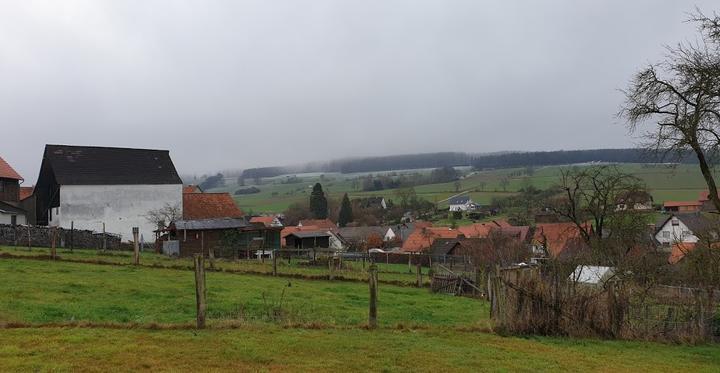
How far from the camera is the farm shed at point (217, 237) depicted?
150ft

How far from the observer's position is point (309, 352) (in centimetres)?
1079

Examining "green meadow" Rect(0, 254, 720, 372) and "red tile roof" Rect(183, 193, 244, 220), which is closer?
"green meadow" Rect(0, 254, 720, 372)

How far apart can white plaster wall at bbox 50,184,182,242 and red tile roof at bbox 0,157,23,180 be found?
3729 mm

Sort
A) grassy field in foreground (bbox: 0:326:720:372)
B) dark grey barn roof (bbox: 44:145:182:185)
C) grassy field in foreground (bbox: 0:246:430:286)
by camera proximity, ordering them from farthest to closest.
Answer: dark grey barn roof (bbox: 44:145:182:185) < grassy field in foreground (bbox: 0:246:430:286) < grassy field in foreground (bbox: 0:326:720:372)

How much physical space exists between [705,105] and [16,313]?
17656 millimetres

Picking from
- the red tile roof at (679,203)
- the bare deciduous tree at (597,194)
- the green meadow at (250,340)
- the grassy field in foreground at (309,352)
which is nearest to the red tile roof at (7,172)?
the green meadow at (250,340)

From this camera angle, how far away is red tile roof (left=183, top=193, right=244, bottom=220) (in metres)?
56.9

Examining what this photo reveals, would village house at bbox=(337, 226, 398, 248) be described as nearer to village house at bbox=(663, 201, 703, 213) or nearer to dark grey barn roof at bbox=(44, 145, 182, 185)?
dark grey barn roof at bbox=(44, 145, 182, 185)

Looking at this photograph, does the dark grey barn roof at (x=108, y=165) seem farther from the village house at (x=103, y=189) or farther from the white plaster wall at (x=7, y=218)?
the white plaster wall at (x=7, y=218)

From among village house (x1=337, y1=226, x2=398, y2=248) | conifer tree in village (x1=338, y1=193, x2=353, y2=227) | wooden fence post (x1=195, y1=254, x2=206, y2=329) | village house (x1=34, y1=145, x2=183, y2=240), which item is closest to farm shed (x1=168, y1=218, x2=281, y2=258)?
village house (x1=34, y1=145, x2=183, y2=240)

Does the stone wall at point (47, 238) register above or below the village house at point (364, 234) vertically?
above

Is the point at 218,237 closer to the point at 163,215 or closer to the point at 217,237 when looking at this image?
the point at 217,237

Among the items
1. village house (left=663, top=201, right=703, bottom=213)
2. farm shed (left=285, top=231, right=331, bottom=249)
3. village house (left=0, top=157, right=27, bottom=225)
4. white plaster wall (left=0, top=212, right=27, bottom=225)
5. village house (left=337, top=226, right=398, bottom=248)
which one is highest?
village house (left=0, top=157, right=27, bottom=225)

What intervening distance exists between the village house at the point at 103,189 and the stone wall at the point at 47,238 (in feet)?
35.4
